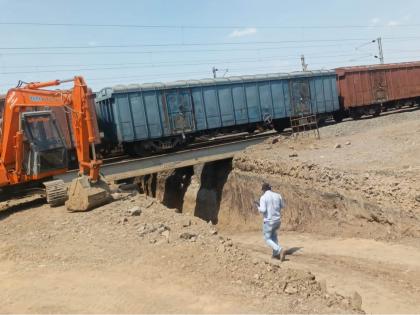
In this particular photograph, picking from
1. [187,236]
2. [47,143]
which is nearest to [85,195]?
[47,143]

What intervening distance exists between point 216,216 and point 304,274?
39.7ft

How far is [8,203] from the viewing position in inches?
545

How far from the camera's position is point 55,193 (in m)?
11.8

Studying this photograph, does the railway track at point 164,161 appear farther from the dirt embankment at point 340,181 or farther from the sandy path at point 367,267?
the sandy path at point 367,267

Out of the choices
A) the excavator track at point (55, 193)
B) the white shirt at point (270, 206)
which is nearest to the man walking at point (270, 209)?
the white shirt at point (270, 206)

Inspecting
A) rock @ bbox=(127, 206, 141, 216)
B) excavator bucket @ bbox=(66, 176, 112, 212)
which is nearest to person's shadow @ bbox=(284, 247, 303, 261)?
rock @ bbox=(127, 206, 141, 216)

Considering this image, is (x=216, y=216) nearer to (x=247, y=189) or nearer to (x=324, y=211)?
(x=247, y=189)

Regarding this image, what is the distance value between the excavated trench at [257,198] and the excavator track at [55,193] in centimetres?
668

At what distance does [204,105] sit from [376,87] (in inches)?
436

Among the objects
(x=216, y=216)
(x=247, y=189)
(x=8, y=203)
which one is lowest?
(x=216, y=216)

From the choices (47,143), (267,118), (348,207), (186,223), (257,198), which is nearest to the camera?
(186,223)

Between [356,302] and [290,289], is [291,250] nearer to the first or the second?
[356,302]

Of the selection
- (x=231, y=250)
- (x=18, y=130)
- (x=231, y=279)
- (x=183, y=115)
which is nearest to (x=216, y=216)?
(x=183, y=115)

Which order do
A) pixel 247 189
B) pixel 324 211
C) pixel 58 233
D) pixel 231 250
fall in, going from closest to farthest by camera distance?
1. pixel 231 250
2. pixel 58 233
3. pixel 324 211
4. pixel 247 189
